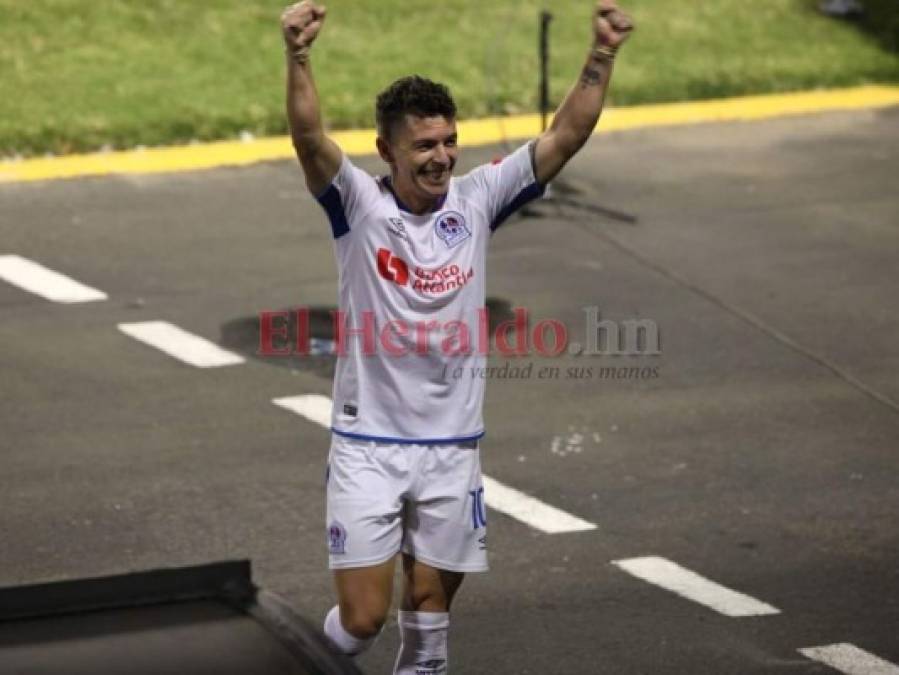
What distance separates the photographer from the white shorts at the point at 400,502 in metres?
7.65

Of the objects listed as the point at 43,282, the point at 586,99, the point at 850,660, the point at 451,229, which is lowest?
the point at 850,660

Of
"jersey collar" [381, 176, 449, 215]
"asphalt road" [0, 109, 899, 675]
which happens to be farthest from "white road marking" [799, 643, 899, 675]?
"jersey collar" [381, 176, 449, 215]

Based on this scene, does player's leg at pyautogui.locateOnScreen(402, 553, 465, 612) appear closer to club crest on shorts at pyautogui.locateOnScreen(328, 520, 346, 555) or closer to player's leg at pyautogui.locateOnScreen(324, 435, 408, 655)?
player's leg at pyautogui.locateOnScreen(324, 435, 408, 655)

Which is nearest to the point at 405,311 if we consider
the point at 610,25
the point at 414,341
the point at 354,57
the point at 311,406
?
the point at 414,341

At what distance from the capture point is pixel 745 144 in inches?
743

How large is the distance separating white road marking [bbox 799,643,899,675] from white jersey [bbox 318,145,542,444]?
7.36 feet

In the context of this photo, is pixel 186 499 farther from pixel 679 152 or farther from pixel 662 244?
pixel 679 152

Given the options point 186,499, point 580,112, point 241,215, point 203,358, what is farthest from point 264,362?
point 580,112

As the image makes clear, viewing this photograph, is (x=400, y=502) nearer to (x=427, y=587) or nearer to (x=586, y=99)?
(x=427, y=587)

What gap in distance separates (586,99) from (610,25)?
26 centimetres

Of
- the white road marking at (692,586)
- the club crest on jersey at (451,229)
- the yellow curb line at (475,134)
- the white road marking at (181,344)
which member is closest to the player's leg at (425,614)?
the club crest on jersey at (451,229)

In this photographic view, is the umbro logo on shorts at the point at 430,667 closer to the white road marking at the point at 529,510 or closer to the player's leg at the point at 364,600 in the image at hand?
the player's leg at the point at 364,600

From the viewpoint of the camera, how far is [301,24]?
7152 millimetres

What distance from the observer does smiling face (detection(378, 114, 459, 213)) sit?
7512mm
